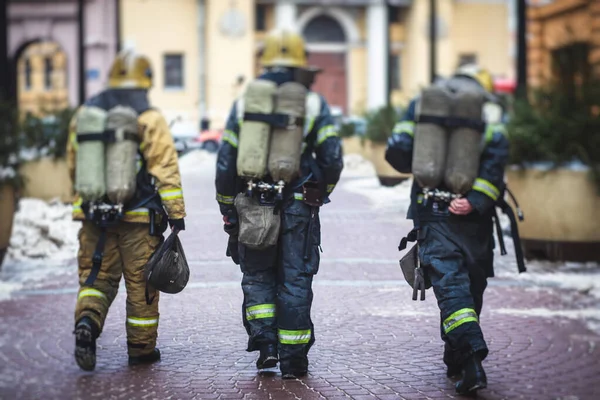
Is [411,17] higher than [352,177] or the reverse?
higher

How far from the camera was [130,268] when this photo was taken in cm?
691

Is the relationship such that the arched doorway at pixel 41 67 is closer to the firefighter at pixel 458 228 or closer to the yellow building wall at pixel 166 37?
the yellow building wall at pixel 166 37

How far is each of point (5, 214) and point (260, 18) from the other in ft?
112

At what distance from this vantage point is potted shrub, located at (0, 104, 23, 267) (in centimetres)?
1116

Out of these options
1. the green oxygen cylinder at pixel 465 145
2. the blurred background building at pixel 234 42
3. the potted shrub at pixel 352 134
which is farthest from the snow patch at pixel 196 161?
the blurred background building at pixel 234 42

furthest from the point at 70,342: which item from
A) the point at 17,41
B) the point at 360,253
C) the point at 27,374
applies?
the point at 17,41

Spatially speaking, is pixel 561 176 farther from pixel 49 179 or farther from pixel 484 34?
pixel 484 34

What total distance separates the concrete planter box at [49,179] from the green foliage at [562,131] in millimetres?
6163

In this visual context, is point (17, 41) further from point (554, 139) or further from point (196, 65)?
point (554, 139)

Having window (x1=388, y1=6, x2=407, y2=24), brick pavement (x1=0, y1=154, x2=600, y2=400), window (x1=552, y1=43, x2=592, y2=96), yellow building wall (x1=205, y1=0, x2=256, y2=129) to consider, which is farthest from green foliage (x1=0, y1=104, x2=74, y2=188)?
window (x1=388, y1=6, x2=407, y2=24)

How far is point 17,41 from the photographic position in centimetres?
4138

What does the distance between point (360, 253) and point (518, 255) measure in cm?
414

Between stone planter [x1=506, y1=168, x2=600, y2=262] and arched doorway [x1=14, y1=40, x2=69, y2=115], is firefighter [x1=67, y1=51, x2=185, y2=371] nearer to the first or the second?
stone planter [x1=506, y1=168, x2=600, y2=262]

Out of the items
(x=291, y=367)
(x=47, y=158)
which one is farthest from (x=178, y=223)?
(x=47, y=158)
